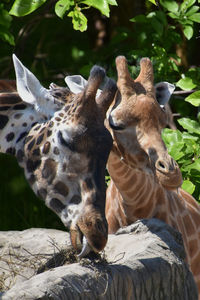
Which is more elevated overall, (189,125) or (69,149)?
(69,149)

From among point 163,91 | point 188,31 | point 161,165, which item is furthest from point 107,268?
point 188,31

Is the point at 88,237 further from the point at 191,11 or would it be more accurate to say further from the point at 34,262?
the point at 191,11

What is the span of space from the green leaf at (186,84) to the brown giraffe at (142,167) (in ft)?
4.00

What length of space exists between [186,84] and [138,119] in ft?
5.72

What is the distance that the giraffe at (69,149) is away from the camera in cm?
310

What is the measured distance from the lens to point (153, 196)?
4039 mm

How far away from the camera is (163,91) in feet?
13.3

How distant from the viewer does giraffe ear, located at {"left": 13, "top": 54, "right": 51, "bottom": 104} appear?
11.0ft

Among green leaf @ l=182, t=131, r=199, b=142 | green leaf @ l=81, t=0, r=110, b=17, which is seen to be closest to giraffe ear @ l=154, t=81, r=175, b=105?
green leaf @ l=81, t=0, r=110, b=17

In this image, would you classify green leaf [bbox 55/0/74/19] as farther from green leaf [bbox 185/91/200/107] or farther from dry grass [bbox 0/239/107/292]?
dry grass [bbox 0/239/107/292]

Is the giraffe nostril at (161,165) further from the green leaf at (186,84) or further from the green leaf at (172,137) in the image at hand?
the green leaf at (186,84)

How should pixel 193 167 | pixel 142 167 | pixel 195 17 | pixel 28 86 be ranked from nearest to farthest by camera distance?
pixel 28 86 < pixel 142 167 < pixel 193 167 < pixel 195 17

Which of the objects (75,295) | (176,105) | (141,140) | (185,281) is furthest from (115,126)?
(176,105)

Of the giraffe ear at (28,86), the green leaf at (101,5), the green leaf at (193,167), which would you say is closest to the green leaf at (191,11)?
the green leaf at (193,167)
